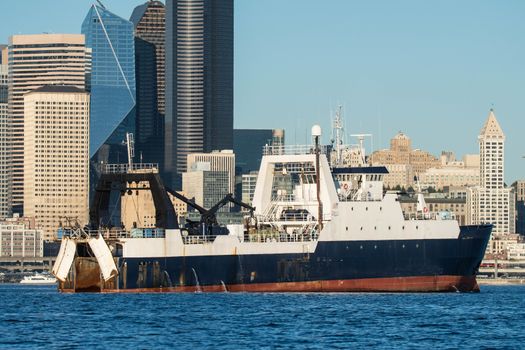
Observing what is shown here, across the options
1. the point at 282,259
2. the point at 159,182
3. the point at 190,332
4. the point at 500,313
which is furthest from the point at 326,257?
the point at 190,332

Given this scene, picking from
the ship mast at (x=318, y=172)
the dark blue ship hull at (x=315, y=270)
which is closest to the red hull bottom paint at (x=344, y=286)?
the dark blue ship hull at (x=315, y=270)

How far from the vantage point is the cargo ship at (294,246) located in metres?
103

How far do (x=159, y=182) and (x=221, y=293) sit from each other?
8619 mm

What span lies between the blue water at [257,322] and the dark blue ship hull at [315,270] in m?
3.41

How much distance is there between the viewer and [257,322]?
77938mm

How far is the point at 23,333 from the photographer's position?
7219 cm

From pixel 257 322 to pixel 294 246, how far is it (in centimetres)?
2840

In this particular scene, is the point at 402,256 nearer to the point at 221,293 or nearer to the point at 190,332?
the point at 221,293

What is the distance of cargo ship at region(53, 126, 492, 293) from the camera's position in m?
103

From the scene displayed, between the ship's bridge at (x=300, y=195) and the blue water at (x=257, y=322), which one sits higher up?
the ship's bridge at (x=300, y=195)

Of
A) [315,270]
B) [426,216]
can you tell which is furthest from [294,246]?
[426,216]

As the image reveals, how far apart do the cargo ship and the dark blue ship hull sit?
67mm

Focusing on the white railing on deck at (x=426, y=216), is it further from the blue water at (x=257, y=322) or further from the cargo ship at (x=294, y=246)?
the blue water at (x=257, y=322)

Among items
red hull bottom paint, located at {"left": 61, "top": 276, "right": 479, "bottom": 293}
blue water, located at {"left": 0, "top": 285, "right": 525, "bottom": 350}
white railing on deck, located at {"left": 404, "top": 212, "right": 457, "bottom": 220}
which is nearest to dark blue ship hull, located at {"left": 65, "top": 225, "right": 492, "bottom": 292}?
red hull bottom paint, located at {"left": 61, "top": 276, "right": 479, "bottom": 293}
